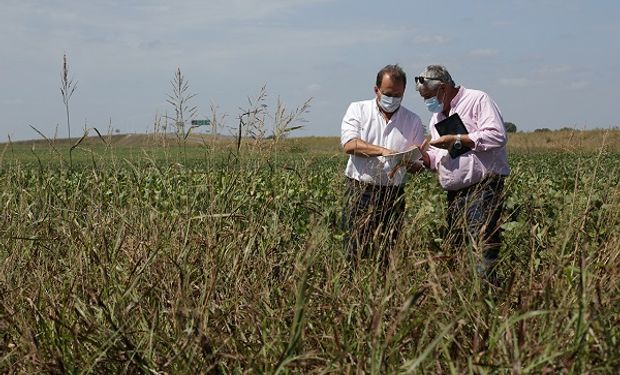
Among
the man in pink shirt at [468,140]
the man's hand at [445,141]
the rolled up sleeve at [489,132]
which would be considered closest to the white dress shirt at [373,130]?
the man in pink shirt at [468,140]

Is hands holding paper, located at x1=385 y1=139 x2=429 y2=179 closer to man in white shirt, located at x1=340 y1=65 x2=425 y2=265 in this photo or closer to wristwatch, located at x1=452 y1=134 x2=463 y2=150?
man in white shirt, located at x1=340 y1=65 x2=425 y2=265

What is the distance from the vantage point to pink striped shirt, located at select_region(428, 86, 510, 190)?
16.7 ft

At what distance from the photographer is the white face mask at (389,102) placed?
5410 millimetres

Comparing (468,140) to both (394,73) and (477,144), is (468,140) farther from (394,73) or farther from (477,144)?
(394,73)

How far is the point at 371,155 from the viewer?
5258 mm

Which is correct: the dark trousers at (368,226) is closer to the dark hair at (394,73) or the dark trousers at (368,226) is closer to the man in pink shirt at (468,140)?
the man in pink shirt at (468,140)

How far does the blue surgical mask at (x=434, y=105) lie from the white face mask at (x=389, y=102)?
0.20 metres

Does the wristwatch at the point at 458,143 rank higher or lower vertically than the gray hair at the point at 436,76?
lower

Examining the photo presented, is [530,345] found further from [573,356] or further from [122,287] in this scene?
[122,287]

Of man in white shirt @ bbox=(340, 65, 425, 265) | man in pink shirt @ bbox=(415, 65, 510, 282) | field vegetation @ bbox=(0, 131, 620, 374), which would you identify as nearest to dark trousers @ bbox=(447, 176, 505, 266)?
man in pink shirt @ bbox=(415, 65, 510, 282)

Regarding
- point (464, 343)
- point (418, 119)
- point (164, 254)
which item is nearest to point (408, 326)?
point (464, 343)

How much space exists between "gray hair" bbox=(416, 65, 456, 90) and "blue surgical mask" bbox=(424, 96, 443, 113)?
0.33ft

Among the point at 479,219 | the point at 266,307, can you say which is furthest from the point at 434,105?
the point at 266,307

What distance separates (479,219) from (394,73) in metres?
1.32
